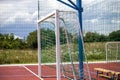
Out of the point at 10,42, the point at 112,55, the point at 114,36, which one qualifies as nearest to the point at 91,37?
the point at 114,36

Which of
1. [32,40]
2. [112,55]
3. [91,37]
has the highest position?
[91,37]

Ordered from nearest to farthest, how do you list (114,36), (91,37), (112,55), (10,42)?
(112,55) → (114,36) → (91,37) → (10,42)

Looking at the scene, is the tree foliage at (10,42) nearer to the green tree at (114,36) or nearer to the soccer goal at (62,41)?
the green tree at (114,36)

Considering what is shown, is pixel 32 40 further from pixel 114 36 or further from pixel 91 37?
pixel 114 36

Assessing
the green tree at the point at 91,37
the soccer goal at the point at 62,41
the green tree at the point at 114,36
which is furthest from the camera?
the green tree at the point at 91,37

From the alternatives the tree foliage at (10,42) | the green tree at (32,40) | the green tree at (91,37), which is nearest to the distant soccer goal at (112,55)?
the green tree at (91,37)

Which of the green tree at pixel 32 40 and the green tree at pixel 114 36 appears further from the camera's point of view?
the green tree at pixel 32 40

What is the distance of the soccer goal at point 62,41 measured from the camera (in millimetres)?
9297

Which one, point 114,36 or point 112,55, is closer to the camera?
point 112,55

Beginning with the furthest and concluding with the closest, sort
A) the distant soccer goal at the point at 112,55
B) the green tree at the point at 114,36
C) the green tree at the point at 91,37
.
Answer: the green tree at the point at 91,37, the green tree at the point at 114,36, the distant soccer goal at the point at 112,55

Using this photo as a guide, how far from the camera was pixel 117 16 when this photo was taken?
16547 millimetres

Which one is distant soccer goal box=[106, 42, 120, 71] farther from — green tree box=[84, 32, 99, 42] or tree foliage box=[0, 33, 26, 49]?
tree foliage box=[0, 33, 26, 49]

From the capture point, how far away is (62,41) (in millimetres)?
11031

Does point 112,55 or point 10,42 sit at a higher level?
point 10,42
